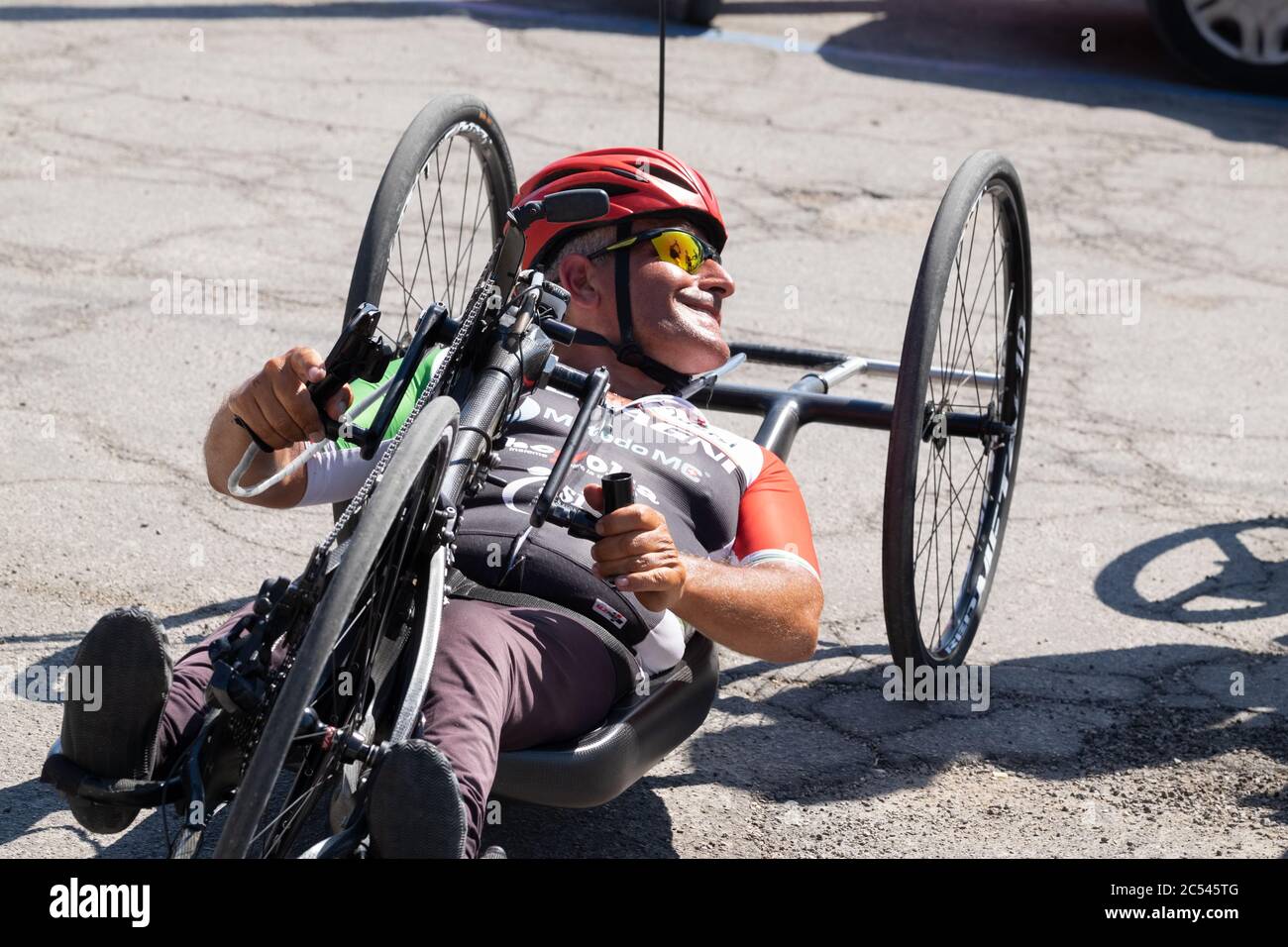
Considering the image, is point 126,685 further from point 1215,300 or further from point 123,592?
point 1215,300

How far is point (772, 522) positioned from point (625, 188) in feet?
2.56

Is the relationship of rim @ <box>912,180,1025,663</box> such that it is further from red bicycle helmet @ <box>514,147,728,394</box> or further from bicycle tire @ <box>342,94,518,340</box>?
bicycle tire @ <box>342,94,518,340</box>

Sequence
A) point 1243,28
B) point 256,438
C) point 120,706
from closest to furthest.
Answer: point 120,706
point 256,438
point 1243,28

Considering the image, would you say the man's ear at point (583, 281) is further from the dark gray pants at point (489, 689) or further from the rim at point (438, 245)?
the rim at point (438, 245)

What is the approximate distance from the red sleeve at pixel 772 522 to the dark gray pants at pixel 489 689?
0.41 meters

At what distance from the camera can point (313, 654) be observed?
6.67 ft

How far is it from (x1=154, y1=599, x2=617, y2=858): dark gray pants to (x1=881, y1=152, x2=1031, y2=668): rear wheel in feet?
2.48

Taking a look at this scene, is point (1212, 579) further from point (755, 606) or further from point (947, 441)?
point (755, 606)

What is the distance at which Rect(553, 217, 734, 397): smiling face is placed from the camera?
129 inches

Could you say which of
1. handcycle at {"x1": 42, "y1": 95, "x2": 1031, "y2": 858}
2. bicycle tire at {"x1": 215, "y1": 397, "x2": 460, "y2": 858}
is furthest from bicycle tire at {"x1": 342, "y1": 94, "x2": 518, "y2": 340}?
bicycle tire at {"x1": 215, "y1": 397, "x2": 460, "y2": 858}

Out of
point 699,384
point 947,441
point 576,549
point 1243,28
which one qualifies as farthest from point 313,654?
point 1243,28

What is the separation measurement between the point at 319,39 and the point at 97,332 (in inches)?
163

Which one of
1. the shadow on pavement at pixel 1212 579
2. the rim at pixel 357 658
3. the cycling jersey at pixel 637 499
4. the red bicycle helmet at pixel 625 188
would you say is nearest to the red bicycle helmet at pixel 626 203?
the red bicycle helmet at pixel 625 188

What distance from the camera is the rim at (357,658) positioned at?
2.30 metres
